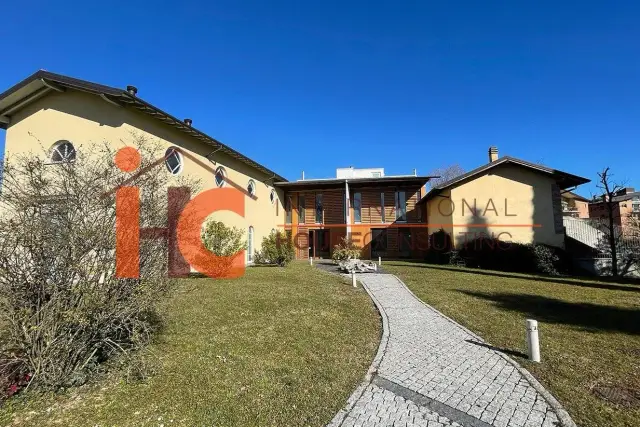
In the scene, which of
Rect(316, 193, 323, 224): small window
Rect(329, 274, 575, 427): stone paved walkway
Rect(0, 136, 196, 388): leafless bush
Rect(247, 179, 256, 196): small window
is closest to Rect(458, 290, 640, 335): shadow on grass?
Rect(329, 274, 575, 427): stone paved walkway

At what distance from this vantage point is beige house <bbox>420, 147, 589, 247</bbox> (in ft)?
61.5

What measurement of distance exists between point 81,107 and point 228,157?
684 centimetres

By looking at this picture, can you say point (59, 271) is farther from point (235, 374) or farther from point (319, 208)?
point (319, 208)

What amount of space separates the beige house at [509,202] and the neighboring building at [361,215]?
176 inches

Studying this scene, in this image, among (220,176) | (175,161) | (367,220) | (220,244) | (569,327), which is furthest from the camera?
(367,220)

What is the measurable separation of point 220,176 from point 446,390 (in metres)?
14.8

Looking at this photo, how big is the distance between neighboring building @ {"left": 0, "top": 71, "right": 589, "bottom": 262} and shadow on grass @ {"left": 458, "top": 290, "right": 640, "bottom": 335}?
9.26 meters

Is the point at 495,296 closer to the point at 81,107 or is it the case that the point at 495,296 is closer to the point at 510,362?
the point at 510,362

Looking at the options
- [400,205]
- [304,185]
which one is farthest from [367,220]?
[304,185]

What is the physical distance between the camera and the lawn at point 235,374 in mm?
3510

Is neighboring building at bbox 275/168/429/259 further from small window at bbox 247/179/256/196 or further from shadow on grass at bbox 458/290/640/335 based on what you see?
shadow on grass at bbox 458/290/640/335

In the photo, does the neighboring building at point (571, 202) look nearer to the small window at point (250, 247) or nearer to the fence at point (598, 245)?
the fence at point (598, 245)

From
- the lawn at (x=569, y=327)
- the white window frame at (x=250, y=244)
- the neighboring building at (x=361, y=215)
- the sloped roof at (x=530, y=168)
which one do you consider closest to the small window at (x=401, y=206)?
the neighboring building at (x=361, y=215)

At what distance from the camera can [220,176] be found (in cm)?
1669
